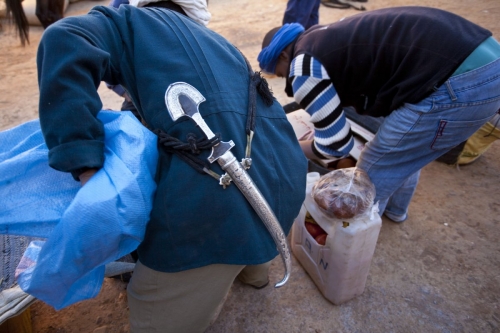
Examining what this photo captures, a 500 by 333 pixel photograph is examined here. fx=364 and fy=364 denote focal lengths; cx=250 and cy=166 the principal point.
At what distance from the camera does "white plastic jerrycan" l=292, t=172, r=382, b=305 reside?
168cm

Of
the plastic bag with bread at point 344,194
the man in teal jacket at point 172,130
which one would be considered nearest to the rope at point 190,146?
the man in teal jacket at point 172,130

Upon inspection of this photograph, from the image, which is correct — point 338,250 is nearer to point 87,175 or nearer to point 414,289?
point 414,289

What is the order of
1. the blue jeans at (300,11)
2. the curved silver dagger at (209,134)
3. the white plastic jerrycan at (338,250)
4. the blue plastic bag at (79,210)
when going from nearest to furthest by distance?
the blue plastic bag at (79,210)
the curved silver dagger at (209,134)
the white plastic jerrycan at (338,250)
the blue jeans at (300,11)

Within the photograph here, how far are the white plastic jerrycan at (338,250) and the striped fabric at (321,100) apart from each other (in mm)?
236

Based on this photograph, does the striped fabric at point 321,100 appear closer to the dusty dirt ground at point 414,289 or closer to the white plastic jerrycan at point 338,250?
the white plastic jerrycan at point 338,250

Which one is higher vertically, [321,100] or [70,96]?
[70,96]

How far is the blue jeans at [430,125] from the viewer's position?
5.24ft

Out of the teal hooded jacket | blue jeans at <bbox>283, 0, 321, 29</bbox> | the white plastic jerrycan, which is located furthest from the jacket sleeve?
blue jeans at <bbox>283, 0, 321, 29</bbox>

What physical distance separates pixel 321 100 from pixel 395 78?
1.15ft

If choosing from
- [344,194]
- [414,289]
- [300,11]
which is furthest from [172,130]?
[300,11]

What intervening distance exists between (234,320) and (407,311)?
90cm

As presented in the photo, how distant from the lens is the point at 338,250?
1729mm

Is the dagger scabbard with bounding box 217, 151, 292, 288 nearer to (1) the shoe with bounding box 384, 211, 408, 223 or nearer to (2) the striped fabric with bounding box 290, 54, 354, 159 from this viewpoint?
(2) the striped fabric with bounding box 290, 54, 354, 159

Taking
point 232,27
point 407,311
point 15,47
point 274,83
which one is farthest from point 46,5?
point 407,311
